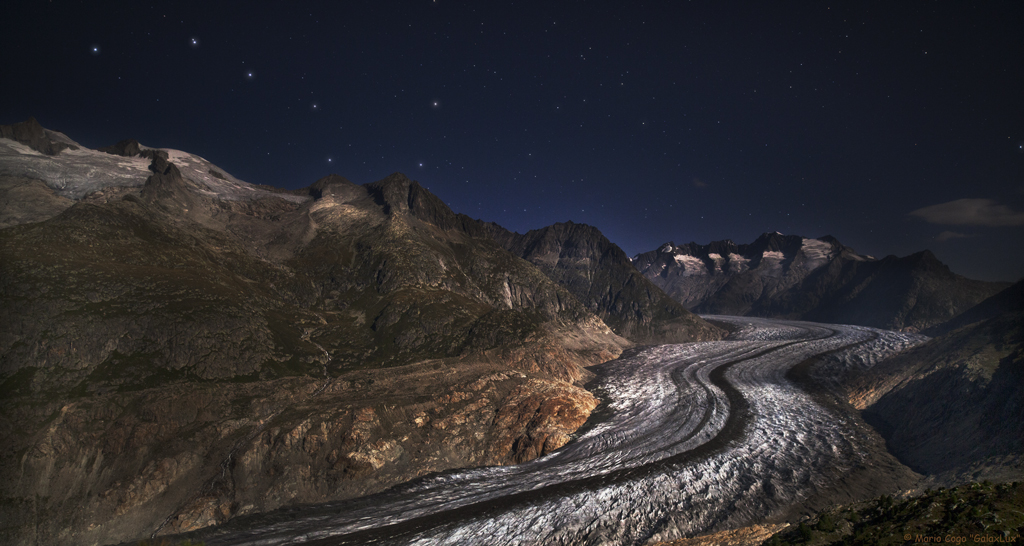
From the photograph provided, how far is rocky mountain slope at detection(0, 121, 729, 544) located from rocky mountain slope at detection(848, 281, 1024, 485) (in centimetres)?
4436

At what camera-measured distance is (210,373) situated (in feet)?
205

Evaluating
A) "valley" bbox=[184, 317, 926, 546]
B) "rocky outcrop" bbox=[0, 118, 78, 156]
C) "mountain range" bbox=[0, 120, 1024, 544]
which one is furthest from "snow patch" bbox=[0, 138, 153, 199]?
"valley" bbox=[184, 317, 926, 546]

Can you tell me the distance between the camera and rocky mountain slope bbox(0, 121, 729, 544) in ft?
153

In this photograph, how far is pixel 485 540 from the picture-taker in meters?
35.4

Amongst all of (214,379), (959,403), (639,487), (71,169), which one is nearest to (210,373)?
(214,379)

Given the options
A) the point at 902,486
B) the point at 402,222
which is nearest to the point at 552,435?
the point at 902,486

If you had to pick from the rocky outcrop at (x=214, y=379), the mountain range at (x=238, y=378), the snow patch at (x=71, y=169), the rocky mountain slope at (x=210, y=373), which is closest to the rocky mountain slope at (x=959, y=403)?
the mountain range at (x=238, y=378)

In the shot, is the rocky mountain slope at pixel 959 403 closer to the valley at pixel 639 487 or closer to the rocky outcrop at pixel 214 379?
the valley at pixel 639 487

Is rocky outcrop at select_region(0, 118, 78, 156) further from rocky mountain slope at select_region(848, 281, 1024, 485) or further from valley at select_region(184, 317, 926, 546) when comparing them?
rocky mountain slope at select_region(848, 281, 1024, 485)

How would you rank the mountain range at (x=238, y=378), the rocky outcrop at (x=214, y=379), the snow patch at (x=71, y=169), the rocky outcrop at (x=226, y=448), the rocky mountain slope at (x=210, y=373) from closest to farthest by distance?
1. the rocky outcrop at (x=226, y=448)
2. the mountain range at (x=238, y=378)
3. the rocky outcrop at (x=214, y=379)
4. the rocky mountain slope at (x=210, y=373)
5. the snow patch at (x=71, y=169)

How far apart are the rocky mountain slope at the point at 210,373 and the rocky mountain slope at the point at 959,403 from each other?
4436cm

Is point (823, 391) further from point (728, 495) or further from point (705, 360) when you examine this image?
point (728, 495)

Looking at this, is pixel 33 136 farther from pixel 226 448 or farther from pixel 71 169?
pixel 226 448

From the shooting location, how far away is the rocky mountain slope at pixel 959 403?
3712cm
